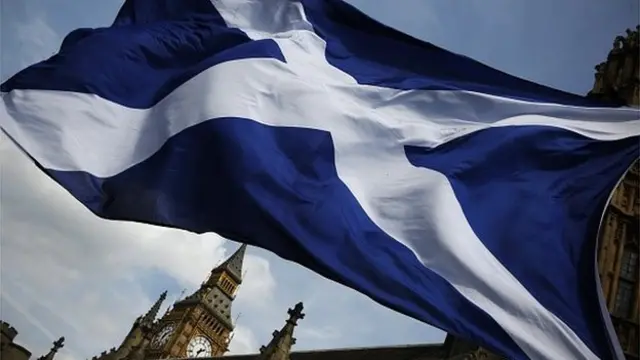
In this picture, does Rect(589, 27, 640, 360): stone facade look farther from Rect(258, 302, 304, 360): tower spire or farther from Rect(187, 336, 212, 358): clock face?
Rect(187, 336, 212, 358): clock face

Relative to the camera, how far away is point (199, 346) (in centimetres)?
11588

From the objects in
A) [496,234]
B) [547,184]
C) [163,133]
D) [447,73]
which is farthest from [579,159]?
[163,133]

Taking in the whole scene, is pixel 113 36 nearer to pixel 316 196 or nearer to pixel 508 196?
pixel 316 196

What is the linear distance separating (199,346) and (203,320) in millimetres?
5007

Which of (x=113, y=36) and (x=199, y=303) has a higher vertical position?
(x=199, y=303)

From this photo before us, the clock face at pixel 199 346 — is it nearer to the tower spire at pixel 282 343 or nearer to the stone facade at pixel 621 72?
the tower spire at pixel 282 343

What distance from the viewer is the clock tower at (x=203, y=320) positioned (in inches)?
4402

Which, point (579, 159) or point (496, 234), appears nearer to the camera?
point (496, 234)

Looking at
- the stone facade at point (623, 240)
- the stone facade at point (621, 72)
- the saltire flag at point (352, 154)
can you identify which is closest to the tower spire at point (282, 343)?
the stone facade at point (623, 240)

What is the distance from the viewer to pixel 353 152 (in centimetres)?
784

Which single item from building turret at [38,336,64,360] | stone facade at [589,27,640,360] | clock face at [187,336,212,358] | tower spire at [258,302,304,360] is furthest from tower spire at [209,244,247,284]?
stone facade at [589,27,640,360]

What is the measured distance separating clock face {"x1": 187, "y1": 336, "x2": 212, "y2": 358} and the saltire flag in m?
109

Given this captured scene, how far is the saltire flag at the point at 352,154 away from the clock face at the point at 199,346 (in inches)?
4283

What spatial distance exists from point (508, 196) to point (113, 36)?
190 inches
